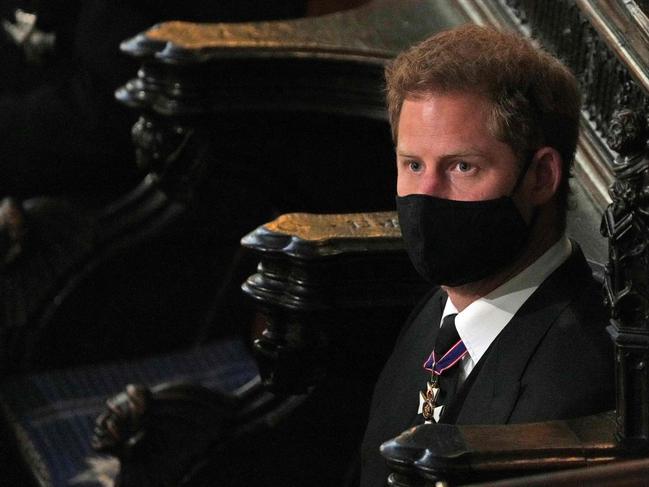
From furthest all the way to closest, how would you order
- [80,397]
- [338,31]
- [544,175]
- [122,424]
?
[80,397] → [122,424] → [338,31] → [544,175]

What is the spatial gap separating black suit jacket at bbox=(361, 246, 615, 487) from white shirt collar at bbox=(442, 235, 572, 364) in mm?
14

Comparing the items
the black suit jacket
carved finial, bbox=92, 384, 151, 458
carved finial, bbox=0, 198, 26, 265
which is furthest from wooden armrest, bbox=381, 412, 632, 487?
carved finial, bbox=0, 198, 26, 265

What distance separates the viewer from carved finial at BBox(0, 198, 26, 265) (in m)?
4.27

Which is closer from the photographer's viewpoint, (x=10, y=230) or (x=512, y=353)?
(x=512, y=353)

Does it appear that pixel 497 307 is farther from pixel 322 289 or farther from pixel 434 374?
pixel 322 289

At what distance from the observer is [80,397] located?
163 inches

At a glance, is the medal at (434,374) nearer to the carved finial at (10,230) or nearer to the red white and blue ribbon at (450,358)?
the red white and blue ribbon at (450,358)

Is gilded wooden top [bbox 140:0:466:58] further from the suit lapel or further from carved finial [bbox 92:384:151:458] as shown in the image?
the suit lapel

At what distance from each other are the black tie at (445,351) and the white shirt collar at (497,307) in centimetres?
3

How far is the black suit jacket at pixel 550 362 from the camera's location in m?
2.01

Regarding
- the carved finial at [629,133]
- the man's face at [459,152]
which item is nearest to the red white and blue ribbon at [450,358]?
the man's face at [459,152]

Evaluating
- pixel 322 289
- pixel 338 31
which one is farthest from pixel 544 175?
pixel 338 31

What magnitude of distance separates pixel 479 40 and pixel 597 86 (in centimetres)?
66

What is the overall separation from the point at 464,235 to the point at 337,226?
2.14 feet
